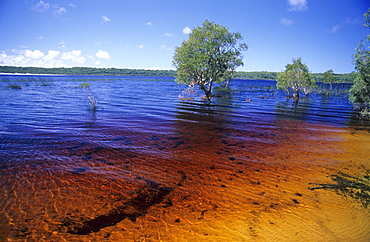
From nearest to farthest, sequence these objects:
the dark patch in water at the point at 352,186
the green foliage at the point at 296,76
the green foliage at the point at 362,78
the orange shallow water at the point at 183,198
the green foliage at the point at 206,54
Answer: the orange shallow water at the point at 183,198 → the dark patch in water at the point at 352,186 → the green foliage at the point at 362,78 → the green foliage at the point at 206,54 → the green foliage at the point at 296,76

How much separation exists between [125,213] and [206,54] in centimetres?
2491

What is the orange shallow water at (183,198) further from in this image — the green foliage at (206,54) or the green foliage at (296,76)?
the green foliage at (296,76)

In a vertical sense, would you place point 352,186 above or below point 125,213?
above

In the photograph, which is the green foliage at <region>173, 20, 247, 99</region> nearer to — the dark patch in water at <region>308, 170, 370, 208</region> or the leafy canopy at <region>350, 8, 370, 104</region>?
the leafy canopy at <region>350, 8, 370, 104</region>

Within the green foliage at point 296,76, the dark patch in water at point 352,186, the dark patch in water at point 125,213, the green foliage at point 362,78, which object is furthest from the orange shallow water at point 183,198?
the green foliage at point 296,76

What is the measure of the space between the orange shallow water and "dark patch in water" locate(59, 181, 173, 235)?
0.02 metres

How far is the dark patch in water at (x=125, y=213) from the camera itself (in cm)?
432

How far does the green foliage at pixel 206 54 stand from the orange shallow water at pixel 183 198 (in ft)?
66.5

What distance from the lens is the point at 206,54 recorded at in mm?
26734

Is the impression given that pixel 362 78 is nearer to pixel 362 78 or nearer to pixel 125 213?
pixel 362 78

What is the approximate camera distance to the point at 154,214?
483 cm

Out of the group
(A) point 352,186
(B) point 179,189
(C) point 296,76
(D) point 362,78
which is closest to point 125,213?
(B) point 179,189

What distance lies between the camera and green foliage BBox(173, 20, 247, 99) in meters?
26.3

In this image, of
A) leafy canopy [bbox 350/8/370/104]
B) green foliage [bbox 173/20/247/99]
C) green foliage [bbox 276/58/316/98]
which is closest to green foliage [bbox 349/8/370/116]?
leafy canopy [bbox 350/8/370/104]
